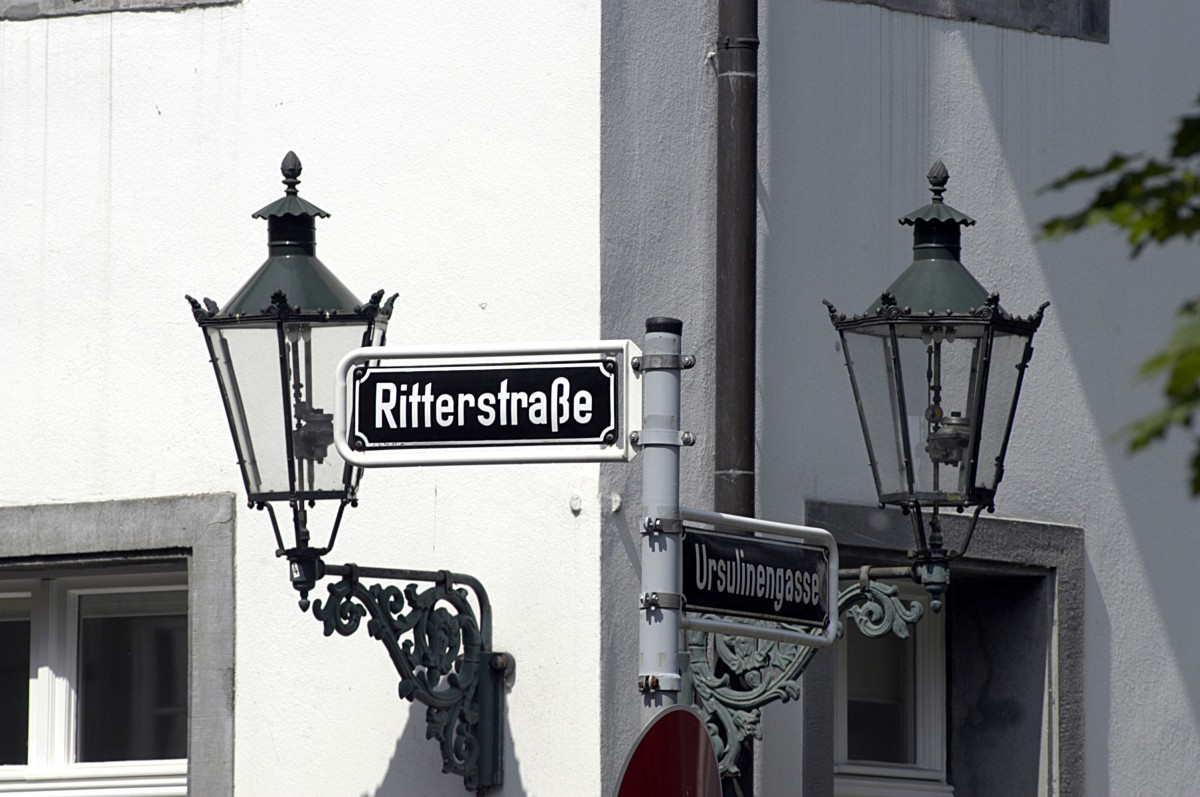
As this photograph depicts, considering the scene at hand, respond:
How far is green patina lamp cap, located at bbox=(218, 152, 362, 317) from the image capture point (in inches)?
207

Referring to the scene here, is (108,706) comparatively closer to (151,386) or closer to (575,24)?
(151,386)

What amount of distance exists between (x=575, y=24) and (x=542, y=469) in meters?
1.18

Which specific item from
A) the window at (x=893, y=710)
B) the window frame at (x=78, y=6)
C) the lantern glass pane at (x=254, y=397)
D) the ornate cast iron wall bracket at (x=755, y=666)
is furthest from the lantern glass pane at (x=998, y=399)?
the window frame at (x=78, y=6)

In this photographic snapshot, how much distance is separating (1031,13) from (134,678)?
129 inches

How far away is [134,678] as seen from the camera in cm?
645

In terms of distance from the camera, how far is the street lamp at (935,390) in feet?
17.7

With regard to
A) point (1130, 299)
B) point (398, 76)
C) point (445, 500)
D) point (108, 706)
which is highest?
point (398, 76)

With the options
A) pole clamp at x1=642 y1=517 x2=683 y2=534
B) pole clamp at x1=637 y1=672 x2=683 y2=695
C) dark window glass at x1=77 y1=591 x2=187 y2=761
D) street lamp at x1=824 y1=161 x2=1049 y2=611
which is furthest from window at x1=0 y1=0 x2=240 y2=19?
pole clamp at x1=637 y1=672 x2=683 y2=695

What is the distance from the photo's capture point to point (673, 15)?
20.2ft

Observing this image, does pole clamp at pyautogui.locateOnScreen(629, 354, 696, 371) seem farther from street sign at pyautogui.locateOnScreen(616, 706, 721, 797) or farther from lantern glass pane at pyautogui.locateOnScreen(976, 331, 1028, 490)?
lantern glass pane at pyautogui.locateOnScreen(976, 331, 1028, 490)

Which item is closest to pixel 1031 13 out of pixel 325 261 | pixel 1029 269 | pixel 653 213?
pixel 1029 269

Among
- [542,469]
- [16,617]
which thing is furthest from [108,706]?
[542,469]

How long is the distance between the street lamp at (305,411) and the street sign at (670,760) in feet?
4.56

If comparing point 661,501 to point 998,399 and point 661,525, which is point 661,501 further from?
point 998,399
